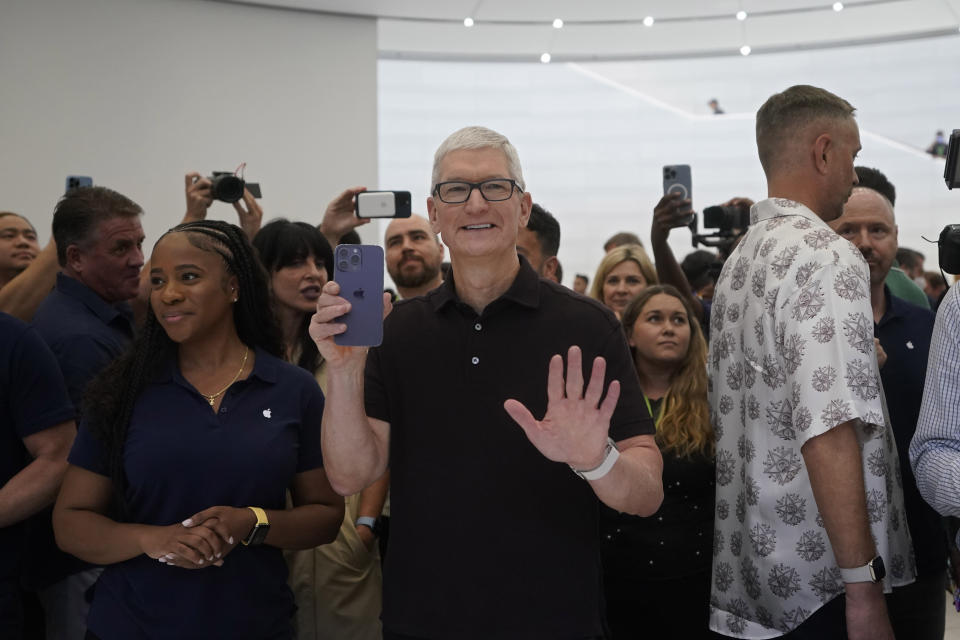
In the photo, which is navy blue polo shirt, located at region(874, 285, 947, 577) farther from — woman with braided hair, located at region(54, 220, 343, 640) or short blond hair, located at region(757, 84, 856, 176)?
woman with braided hair, located at region(54, 220, 343, 640)

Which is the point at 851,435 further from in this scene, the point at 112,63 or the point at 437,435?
the point at 112,63

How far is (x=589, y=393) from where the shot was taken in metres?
1.52

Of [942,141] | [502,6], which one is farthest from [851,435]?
[942,141]

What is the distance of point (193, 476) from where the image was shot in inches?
77.7

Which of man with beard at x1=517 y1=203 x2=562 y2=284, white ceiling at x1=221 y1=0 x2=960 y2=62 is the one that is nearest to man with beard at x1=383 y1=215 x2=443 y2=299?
man with beard at x1=517 y1=203 x2=562 y2=284

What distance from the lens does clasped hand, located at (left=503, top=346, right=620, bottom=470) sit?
1.50 m

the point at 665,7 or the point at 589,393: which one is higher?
the point at 665,7

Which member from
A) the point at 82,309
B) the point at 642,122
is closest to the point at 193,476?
the point at 82,309

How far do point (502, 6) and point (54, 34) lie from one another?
346 centimetres

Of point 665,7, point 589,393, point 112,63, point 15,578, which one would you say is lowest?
point 15,578

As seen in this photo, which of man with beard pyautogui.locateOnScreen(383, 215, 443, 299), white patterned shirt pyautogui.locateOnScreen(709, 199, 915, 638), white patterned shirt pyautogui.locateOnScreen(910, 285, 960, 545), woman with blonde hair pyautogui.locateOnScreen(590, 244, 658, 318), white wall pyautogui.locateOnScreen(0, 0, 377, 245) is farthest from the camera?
white wall pyautogui.locateOnScreen(0, 0, 377, 245)

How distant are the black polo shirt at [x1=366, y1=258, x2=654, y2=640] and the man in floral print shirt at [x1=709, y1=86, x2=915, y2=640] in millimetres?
413

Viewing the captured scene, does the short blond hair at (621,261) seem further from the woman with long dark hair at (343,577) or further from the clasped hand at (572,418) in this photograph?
the clasped hand at (572,418)

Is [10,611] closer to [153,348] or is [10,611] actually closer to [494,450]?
[153,348]
